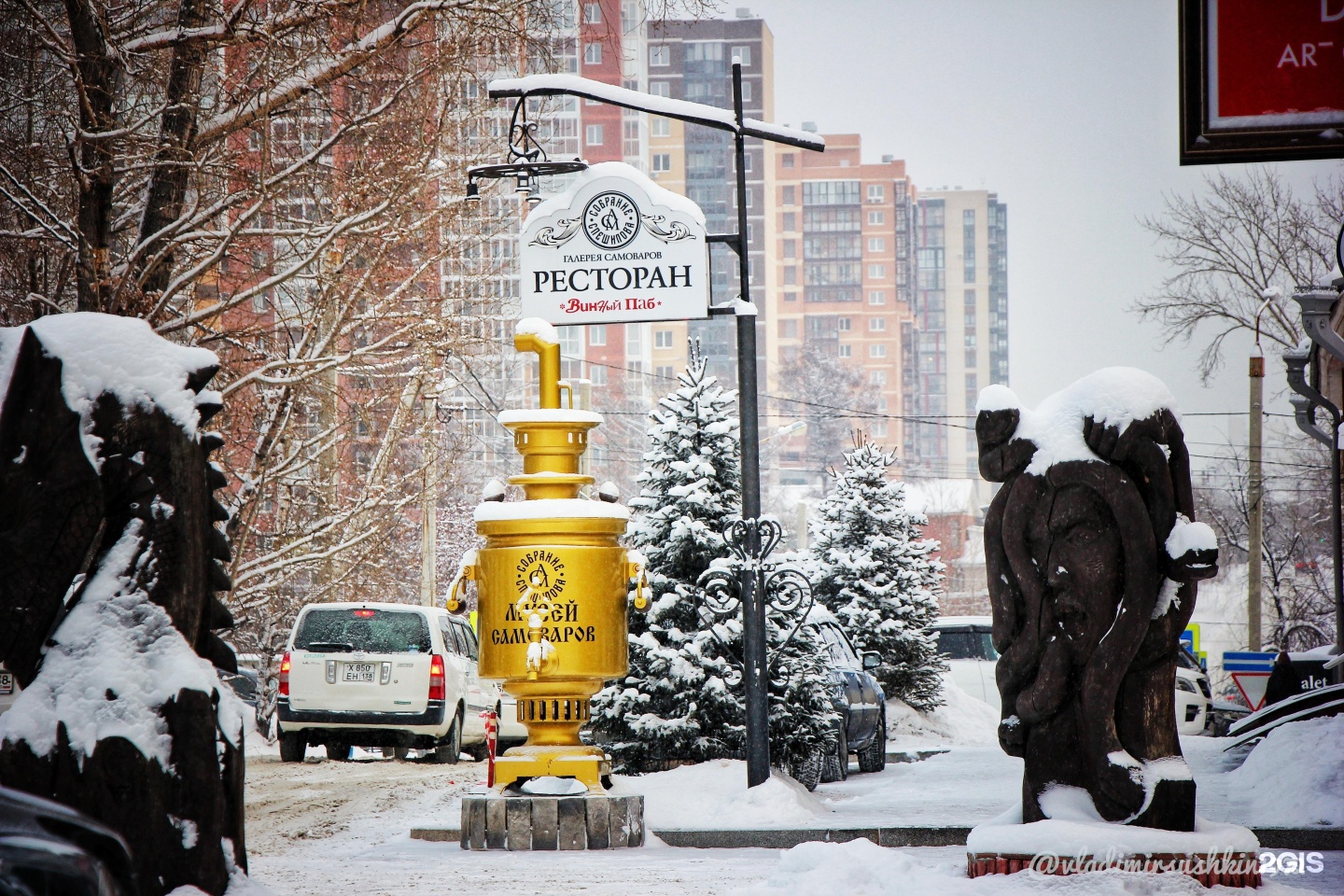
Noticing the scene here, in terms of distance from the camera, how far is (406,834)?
11.1 metres

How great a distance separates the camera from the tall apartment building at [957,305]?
13450 centimetres

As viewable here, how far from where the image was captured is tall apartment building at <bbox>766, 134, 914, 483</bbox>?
4764 inches

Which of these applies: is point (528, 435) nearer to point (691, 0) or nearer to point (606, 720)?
point (606, 720)

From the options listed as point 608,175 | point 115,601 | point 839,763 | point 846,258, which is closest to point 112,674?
point 115,601

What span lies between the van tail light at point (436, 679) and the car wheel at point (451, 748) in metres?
1.21

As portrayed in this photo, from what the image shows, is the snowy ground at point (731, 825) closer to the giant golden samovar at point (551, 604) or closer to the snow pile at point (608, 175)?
the giant golden samovar at point (551, 604)

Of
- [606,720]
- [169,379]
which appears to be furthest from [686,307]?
[169,379]

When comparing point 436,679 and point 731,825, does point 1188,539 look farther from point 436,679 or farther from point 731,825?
point 436,679

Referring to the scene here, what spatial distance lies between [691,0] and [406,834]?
6.91 metres

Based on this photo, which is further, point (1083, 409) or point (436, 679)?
point (436, 679)

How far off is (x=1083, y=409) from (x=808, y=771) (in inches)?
287

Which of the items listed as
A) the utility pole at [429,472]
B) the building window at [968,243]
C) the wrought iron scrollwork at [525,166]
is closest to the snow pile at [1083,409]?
the wrought iron scrollwork at [525,166]

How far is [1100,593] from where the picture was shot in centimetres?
738

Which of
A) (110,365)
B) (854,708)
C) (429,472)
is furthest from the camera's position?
(429,472)
